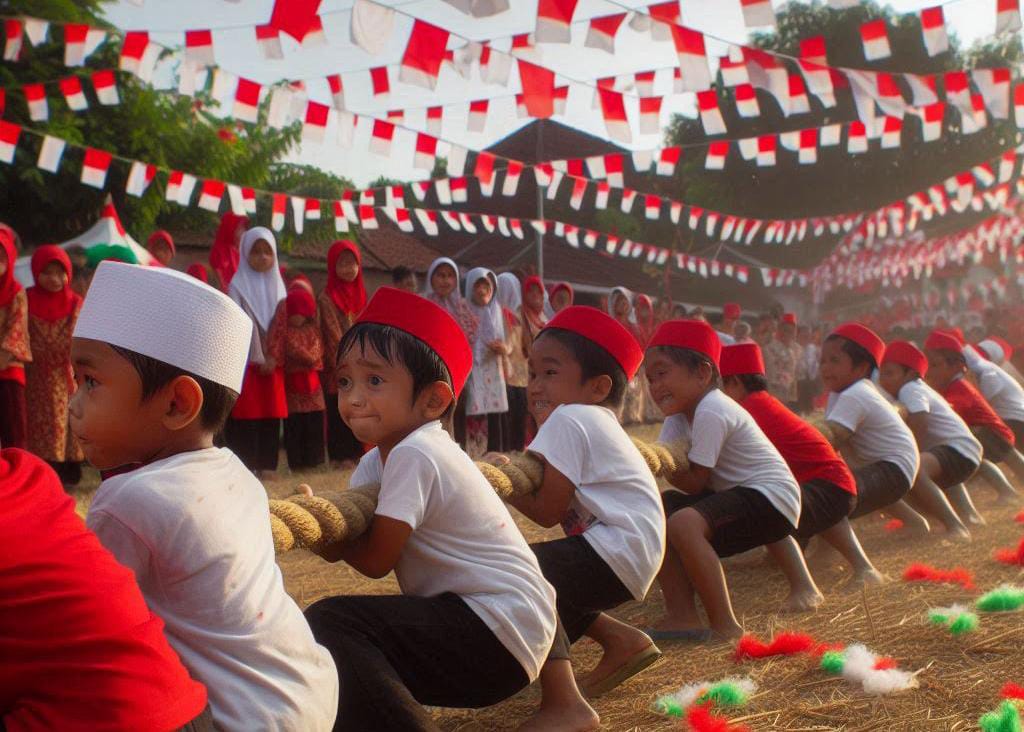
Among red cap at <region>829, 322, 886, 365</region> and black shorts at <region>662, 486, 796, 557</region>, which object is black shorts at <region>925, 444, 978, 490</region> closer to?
red cap at <region>829, 322, 886, 365</region>

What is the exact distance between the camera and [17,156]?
49.2 ft

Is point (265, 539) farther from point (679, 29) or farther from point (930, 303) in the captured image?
point (930, 303)

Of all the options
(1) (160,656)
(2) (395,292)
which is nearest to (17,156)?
(2) (395,292)

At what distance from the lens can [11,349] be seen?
645 centimetres

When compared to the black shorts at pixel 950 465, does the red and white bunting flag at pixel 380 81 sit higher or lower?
higher

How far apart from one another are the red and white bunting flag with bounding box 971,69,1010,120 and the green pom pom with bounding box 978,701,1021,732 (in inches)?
303

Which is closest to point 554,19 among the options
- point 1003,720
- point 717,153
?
point 1003,720

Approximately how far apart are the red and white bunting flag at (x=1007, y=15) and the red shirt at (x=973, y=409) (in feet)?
7.85

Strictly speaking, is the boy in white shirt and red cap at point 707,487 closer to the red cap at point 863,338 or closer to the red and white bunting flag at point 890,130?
the red cap at point 863,338

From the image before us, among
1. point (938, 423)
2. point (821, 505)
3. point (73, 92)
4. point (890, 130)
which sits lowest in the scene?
point (821, 505)

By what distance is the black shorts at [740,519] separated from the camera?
3.81m

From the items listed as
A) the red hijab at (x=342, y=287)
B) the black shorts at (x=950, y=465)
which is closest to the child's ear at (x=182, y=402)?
the black shorts at (x=950, y=465)

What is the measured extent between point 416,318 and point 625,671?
1.31 metres

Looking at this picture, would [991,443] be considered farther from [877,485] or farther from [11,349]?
[11,349]
